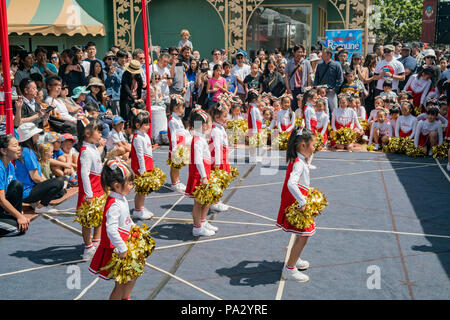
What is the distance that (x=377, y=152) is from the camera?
11.2m

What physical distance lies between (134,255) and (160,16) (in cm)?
1822

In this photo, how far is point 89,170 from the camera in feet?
18.5

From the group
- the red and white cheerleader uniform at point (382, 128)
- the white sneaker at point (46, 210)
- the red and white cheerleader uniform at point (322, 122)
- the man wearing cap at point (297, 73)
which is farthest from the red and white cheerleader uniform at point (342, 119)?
the white sneaker at point (46, 210)

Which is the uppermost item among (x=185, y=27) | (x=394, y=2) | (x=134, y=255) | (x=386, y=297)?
(x=394, y=2)

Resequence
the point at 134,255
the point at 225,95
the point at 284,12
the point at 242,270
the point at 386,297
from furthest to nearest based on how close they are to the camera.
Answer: the point at 284,12
the point at 225,95
the point at 242,270
the point at 386,297
the point at 134,255

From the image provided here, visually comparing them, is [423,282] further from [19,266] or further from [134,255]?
[19,266]

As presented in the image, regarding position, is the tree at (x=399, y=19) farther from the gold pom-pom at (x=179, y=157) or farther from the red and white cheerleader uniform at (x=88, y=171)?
the red and white cheerleader uniform at (x=88, y=171)

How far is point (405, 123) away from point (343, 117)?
54.1 inches

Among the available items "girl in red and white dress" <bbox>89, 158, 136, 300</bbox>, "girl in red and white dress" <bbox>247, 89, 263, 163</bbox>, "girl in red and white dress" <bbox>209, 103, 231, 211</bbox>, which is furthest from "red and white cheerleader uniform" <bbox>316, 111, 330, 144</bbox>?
"girl in red and white dress" <bbox>89, 158, 136, 300</bbox>

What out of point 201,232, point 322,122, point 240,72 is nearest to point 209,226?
point 201,232

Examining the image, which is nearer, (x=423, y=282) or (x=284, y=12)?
(x=423, y=282)

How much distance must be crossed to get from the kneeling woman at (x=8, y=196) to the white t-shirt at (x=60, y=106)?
10.5 feet

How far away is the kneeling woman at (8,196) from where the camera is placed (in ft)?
20.6

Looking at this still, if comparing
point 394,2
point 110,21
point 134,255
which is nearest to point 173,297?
point 134,255
